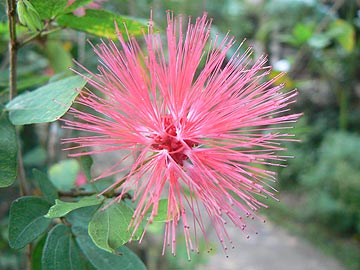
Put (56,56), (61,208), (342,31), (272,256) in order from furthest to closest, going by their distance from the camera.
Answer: (272,256)
(342,31)
(56,56)
(61,208)

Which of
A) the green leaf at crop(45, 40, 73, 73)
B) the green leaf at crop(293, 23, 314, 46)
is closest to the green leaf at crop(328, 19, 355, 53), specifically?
the green leaf at crop(293, 23, 314, 46)

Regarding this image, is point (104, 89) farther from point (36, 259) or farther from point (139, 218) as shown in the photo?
point (36, 259)

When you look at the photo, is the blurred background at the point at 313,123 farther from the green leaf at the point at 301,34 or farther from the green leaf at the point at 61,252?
the green leaf at the point at 61,252

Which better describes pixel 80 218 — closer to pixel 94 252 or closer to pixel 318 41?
pixel 94 252

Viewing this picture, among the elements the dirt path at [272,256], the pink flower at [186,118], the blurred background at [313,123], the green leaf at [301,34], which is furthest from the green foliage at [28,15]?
the dirt path at [272,256]

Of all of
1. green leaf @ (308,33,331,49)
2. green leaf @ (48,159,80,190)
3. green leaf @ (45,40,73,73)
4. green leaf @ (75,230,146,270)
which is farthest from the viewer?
green leaf @ (308,33,331,49)

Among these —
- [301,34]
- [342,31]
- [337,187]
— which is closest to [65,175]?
[301,34]

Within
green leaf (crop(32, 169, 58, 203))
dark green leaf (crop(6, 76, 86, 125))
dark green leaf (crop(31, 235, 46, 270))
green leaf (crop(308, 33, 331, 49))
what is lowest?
dark green leaf (crop(31, 235, 46, 270))

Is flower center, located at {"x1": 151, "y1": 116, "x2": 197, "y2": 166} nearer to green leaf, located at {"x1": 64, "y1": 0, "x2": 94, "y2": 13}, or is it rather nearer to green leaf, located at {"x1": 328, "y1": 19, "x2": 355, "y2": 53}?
green leaf, located at {"x1": 64, "y1": 0, "x2": 94, "y2": 13}
